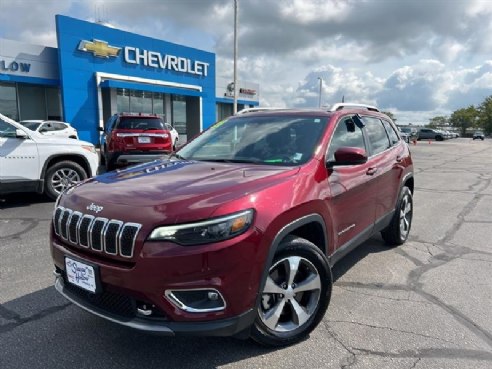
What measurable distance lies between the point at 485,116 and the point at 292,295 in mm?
111655

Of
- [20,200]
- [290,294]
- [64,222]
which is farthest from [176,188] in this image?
[20,200]

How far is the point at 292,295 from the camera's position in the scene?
2.90 meters

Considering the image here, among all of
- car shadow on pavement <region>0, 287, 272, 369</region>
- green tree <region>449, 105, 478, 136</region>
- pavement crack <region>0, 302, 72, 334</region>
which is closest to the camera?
car shadow on pavement <region>0, 287, 272, 369</region>

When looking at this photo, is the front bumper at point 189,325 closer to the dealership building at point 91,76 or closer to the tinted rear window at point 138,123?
the tinted rear window at point 138,123

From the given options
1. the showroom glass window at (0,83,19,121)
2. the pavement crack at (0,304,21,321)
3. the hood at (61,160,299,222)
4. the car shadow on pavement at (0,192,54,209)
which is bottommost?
the pavement crack at (0,304,21,321)

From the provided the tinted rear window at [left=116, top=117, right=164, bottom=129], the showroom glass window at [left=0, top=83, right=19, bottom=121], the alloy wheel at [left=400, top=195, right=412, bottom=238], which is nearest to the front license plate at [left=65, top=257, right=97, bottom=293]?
the alloy wheel at [left=400, top=195, right=412, bottom=238]

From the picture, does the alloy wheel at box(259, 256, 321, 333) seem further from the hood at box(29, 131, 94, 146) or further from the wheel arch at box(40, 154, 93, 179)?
the hood at box(29, 131, 94, 146)

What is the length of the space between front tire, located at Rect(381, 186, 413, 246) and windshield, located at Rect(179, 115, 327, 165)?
81.4 inches

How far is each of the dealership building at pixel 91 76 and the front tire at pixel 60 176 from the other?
15.1 m

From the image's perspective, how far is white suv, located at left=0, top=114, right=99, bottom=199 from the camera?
6938mm

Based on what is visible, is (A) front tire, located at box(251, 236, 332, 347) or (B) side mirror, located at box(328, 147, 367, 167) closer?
(A) front tire, located at box(251, 236, 332, 347)

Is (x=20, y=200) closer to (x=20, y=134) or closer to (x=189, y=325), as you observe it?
(x=20, y=134)

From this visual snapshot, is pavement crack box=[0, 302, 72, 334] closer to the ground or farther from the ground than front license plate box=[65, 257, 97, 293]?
closer to the ground

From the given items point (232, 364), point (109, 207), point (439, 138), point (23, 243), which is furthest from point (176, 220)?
point (439, 138)
